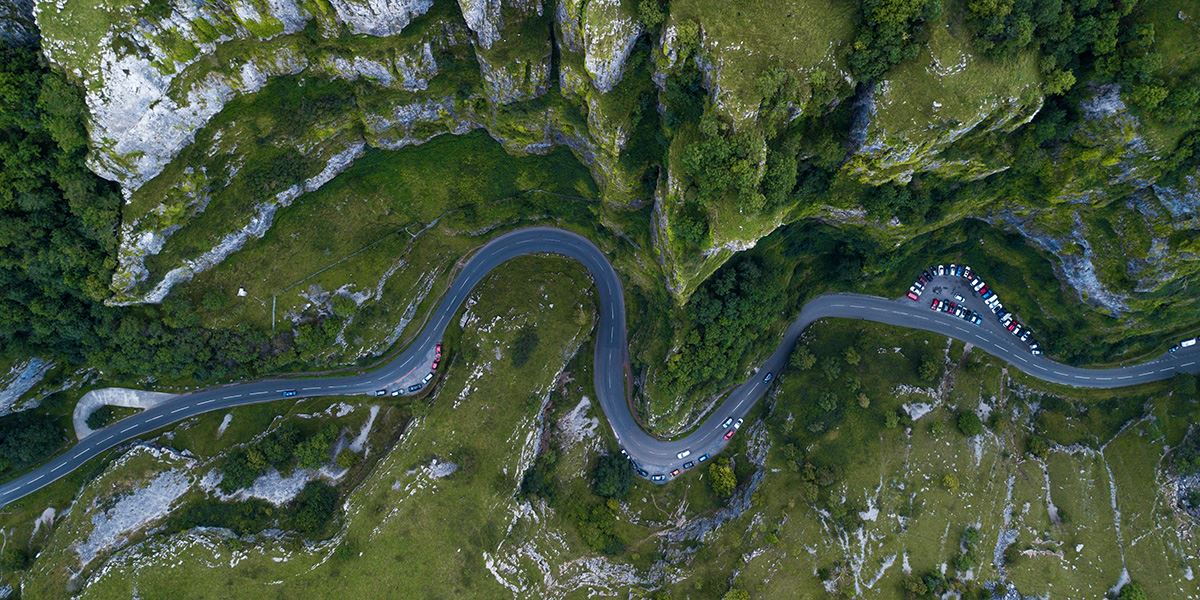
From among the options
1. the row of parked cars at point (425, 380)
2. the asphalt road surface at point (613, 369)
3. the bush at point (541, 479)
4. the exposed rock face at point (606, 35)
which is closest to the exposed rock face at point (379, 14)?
the exposed rock face at point (606, 35)

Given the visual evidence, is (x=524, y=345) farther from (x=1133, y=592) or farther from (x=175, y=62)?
(x=1133, y=592)

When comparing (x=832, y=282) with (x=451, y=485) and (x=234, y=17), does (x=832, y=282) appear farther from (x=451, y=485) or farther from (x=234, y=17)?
(x=234, y=17)

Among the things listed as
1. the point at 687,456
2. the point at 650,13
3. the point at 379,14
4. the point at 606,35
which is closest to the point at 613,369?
the point at 687,456

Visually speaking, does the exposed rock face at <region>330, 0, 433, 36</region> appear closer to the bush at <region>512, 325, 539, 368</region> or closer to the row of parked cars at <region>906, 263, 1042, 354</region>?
the bush at <region>512, 325, 539, 368</region>

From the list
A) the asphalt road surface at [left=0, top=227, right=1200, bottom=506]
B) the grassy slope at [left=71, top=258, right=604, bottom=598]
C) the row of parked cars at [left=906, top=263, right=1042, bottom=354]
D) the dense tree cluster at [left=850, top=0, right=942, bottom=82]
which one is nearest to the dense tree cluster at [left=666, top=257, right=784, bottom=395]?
the asphalt road surface at [left=0, top=227, right=1200, bottom=506]

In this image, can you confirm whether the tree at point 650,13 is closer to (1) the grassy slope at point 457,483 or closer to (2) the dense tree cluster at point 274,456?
(1) the grassy slope at point 457,483

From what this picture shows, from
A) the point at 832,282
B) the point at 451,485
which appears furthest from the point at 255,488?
the point at 832,282
